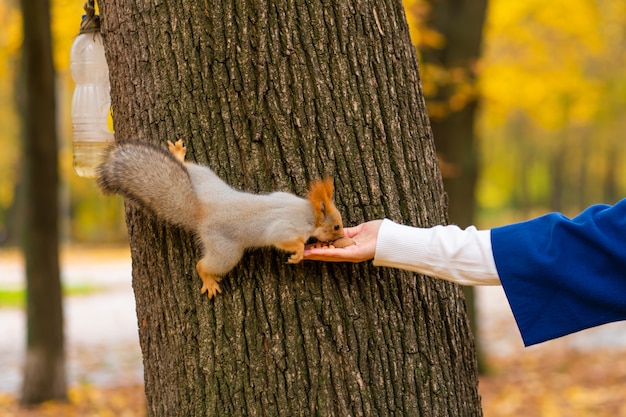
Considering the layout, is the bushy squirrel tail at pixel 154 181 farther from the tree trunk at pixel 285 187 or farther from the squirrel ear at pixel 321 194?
the squirrel ear at pixel 321 194

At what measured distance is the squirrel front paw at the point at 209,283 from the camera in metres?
1.92

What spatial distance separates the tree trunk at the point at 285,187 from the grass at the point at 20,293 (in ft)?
38.3

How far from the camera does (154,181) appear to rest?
1963 millimetres

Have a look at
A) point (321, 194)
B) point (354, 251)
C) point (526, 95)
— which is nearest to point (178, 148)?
point (321, 194)

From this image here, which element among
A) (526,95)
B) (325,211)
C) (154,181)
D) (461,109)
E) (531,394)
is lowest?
(531,394)

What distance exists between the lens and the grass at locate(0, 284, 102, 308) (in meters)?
12.9

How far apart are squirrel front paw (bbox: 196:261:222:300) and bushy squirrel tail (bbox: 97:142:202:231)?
0.13 metres

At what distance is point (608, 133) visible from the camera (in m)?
20.8

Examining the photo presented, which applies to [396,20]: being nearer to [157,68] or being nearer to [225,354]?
[157,68]

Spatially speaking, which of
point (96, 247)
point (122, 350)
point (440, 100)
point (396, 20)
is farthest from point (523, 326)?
point (96, 247)

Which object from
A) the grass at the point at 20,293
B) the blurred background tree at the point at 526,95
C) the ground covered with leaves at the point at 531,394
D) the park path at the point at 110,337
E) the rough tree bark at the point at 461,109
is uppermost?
the blurred background tree at the point at 526,95

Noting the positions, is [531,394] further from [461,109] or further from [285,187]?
[285,187]

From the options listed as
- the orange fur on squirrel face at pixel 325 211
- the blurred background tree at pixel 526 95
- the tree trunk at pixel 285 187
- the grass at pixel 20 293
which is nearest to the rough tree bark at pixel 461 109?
the blurred background tree at pixel 526 95

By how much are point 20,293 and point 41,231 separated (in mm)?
8436
